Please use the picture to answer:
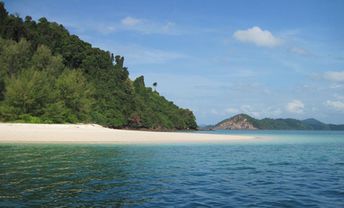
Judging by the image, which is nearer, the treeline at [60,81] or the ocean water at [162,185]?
the ocean water at [162,185]

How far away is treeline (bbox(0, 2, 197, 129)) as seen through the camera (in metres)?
62.5

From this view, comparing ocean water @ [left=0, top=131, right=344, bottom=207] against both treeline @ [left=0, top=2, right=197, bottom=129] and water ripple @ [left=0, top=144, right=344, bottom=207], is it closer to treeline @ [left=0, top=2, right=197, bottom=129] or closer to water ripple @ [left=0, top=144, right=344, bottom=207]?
water ripple @ [left=0, top=144, right=344, bottom=207]

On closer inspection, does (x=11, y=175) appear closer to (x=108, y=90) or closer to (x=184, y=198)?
(x=184, y=198)

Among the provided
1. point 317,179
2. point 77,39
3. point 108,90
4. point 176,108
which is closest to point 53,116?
point 108,90

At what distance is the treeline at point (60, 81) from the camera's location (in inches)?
2461

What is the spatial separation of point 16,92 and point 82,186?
5195 cm

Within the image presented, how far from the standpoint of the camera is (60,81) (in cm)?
7156

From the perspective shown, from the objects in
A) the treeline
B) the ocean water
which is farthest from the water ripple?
the treeline

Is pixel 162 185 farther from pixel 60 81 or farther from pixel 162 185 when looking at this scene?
pixel 60 81

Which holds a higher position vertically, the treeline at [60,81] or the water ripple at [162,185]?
the treeline at [60,81]

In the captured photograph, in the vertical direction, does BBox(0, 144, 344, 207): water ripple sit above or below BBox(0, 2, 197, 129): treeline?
below

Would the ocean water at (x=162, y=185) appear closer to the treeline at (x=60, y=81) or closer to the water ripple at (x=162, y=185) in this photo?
the water ripple at (x=162, y=185)

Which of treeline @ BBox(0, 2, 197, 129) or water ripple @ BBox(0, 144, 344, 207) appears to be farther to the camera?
treeline @ BBox(0, 2, 197, 129)

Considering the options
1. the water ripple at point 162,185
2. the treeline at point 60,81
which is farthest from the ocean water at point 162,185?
the treeline at point 60,81
